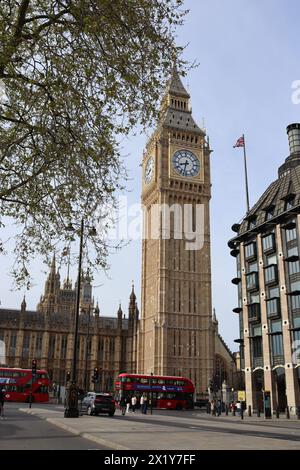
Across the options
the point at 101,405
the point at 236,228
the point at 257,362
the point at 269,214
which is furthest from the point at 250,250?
the point at 101,405

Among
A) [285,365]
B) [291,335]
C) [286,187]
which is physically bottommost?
[285,365]

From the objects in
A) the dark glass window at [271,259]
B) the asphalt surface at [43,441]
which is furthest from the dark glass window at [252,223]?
the asphalt surface at [43,441]

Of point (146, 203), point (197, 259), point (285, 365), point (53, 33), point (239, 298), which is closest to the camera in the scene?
point (53, 33)

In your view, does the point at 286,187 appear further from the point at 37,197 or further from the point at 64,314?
the point at 64,314

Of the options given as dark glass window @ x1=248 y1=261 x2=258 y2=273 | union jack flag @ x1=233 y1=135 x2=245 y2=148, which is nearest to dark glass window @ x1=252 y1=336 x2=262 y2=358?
dark glass window @ x1=248 y1=261 x2=258 y2=273

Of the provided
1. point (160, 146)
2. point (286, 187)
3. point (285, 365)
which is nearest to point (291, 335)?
point (285, 365)

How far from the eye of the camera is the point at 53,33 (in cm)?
1284

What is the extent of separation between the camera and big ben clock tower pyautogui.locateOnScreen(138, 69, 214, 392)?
254ft

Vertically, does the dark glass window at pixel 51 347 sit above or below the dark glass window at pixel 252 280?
below

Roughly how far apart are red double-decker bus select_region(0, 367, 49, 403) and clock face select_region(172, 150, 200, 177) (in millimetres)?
46965

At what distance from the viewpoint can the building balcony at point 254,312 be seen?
50094 millimetres

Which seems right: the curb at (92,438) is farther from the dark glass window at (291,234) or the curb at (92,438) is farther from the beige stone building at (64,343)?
the beige stone building at (64,343)

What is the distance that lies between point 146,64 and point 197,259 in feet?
238
